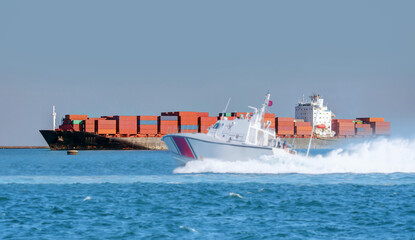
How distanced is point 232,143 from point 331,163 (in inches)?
352

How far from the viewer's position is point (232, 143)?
4181 cm

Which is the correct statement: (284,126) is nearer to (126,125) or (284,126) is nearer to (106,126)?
(126,125)

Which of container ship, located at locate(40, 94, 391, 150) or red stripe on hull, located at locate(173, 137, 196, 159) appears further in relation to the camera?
container ship, located at locate(40, 94, 391, 150)

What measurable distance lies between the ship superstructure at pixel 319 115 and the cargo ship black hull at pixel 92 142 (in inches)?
1995

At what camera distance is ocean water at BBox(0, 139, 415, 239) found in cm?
2116

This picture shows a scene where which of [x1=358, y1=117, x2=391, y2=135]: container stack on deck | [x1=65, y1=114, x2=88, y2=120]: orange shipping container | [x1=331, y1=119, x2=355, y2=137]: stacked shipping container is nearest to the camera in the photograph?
[x1=65, y1=114, x2=88, y2=120]: orange shipping container

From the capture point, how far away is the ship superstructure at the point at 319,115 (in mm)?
164712

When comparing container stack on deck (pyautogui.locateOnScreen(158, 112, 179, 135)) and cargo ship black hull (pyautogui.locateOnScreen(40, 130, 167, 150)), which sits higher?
container stack on deck (pyautogui.locateOnScreen(158, 112, 179, 135))

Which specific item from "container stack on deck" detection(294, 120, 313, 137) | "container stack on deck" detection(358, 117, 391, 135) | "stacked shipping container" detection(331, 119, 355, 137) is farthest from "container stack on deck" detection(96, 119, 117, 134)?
"container stack on deck" detection(358, 117, 391, 135)

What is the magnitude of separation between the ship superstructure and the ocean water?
122m

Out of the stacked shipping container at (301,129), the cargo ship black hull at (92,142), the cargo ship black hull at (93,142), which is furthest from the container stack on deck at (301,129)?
the cargo ship black hull at (92,142)

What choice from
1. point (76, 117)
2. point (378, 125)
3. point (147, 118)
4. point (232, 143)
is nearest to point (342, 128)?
point (378, 125)

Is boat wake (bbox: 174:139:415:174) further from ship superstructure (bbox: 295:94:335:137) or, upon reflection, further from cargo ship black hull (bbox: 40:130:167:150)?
ship superstructure (bbox: 295:94:335:137)

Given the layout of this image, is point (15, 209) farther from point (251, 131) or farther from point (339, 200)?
point (251, 131)
